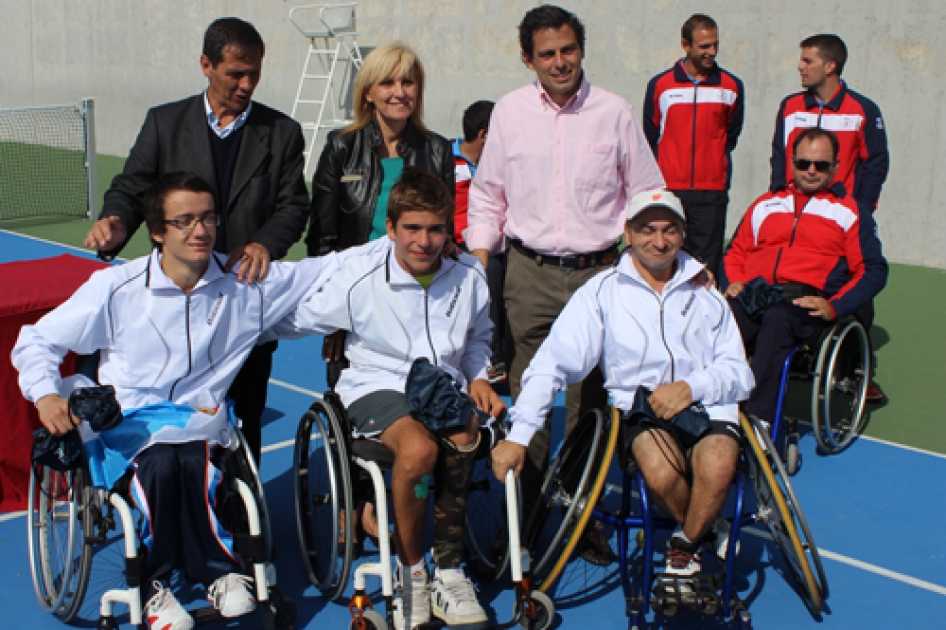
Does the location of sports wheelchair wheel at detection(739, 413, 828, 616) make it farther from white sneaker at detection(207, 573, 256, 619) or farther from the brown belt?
white sneaker at detection(207, 573, 256, 619)

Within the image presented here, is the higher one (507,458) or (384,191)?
(384,191)

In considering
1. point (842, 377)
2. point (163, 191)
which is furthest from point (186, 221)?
point (842, 377)

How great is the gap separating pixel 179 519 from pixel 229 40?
1.59 m

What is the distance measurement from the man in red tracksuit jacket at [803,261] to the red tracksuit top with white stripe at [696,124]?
192 cm

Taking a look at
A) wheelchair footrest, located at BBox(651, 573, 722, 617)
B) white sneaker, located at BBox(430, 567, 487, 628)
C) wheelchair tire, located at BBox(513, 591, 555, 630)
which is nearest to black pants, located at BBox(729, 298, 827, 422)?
wheelchair footrest, located at BBox(651, 573, 722, 617)

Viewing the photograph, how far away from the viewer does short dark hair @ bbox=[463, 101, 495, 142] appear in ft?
19.9

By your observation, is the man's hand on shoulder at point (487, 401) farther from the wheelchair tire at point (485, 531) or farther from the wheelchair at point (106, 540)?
the wheelchair at point (106, 540)

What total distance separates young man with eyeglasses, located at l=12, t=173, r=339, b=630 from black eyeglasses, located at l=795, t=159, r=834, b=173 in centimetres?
244

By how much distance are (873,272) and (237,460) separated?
2983 mm

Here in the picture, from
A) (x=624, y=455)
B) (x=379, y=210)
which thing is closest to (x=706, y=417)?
(x=624, y=455)

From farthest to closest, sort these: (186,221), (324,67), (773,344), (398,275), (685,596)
Answer: (324,67), (773,344), (398,275), (186,221), (685,596)

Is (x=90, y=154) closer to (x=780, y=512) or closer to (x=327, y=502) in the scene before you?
(x=327, y=502)

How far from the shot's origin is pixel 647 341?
3365 millimetres

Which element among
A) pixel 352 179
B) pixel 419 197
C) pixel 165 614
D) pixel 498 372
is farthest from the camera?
pixel 498 372
